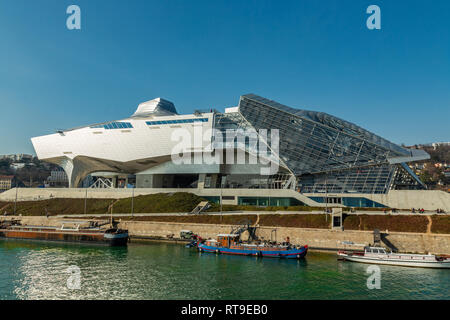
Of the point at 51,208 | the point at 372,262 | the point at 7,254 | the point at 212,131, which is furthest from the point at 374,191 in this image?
the point at 51,208

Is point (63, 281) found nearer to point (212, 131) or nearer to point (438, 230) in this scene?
point (438, 230)

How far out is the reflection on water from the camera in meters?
27.2

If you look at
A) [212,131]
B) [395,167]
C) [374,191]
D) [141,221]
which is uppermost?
[212,131]

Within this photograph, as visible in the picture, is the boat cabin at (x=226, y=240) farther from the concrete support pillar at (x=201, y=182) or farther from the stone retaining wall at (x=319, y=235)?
the concrete support pillar at (x=201, y=182)

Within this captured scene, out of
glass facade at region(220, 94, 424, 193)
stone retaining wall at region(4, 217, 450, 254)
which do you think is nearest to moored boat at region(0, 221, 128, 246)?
stone retaining wall at region(4, 217, 450, 254)

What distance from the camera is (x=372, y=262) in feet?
132

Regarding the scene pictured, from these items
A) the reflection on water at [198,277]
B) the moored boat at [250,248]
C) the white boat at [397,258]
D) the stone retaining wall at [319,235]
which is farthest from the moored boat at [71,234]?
the white boat at [397,258]

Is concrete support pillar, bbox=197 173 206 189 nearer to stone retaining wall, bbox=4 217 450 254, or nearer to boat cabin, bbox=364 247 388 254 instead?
stone retaining wall, bbox=4 217 450 254

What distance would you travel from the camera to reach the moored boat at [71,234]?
52.5 m

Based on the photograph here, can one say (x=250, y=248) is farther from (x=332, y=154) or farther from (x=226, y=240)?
(x=332, y=154)

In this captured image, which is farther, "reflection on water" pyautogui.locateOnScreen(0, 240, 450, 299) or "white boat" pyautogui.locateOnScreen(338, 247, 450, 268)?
"white boat" pyautogui.locateOnScreen(338, 247, 450, 268)

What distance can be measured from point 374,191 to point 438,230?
23659 mm

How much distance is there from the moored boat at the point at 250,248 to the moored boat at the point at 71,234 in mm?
14786

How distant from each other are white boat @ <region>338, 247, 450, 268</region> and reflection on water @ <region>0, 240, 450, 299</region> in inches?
48.1
